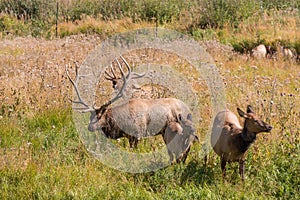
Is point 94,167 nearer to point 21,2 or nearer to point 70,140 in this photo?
point 70,140

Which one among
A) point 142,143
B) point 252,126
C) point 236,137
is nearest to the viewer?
point 252,126

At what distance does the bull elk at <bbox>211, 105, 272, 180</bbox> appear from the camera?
583cm

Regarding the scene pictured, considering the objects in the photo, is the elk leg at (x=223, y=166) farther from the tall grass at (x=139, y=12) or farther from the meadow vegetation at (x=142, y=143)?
the tall grass at (x=139, y=12)

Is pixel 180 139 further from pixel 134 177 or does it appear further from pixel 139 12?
pixel 139 12

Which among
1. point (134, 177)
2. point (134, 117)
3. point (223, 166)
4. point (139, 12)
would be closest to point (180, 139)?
point (223, 166)

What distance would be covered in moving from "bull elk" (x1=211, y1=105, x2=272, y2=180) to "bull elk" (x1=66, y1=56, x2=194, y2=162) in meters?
0.75

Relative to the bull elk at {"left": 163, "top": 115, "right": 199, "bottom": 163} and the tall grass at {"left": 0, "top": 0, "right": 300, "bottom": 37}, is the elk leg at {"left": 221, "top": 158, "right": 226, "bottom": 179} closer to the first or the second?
the bull elk at {"left": 163, "top": 115, "right": 199, "bottom": 163}

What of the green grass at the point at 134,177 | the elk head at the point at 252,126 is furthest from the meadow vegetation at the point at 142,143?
the elk head at the point at 252,126

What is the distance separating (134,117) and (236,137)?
1624 mm

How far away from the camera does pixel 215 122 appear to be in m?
6.76

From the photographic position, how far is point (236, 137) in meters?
6.10

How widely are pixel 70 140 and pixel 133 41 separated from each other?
725 centimetres

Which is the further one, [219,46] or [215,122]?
[219,46]

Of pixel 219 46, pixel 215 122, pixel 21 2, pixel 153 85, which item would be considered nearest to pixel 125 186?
pixel 215 122
